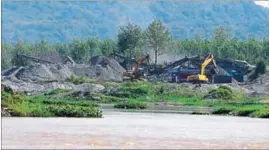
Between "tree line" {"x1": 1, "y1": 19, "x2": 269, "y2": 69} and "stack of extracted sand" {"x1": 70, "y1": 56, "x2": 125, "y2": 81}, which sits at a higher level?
"tree line" {"x1": 1, "y1": 19, "x2": 269, "y2": 69}

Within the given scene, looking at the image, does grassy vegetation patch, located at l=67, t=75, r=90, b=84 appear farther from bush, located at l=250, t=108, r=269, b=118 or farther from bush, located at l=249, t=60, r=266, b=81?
bush, located at l=250, t=108, r=269, b=118

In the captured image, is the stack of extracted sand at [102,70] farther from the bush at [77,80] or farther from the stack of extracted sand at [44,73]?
the bush at [77,80]

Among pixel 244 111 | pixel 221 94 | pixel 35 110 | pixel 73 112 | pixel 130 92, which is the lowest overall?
pixel 244 111

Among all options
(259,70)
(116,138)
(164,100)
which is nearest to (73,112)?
(116,138)

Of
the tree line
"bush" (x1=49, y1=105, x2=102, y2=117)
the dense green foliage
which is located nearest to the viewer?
the dense green foliage

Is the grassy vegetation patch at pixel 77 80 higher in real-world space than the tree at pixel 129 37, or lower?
lower

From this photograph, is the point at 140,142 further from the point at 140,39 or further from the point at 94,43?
the point at 94,43

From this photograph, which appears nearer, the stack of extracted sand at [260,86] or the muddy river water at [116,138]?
the muddy river water at [116,138]

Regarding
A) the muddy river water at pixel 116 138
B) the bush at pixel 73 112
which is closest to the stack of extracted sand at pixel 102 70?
the bush at pixel 73 112

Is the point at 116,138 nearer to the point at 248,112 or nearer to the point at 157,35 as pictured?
the point at 248,112

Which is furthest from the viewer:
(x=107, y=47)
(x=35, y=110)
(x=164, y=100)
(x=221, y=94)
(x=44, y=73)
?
(x=107, y=47)

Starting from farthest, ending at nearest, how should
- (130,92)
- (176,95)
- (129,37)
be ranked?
(129,37), (176,95), (130,92)

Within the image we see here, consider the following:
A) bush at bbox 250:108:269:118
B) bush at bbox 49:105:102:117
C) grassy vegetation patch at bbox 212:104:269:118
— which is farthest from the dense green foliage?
grassy vegetation patch at bbox 212:104:269:118

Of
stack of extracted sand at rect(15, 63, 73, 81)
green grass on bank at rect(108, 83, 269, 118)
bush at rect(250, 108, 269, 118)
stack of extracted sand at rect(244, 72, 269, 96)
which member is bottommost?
bush at rect(250, 108, 269, 118)
